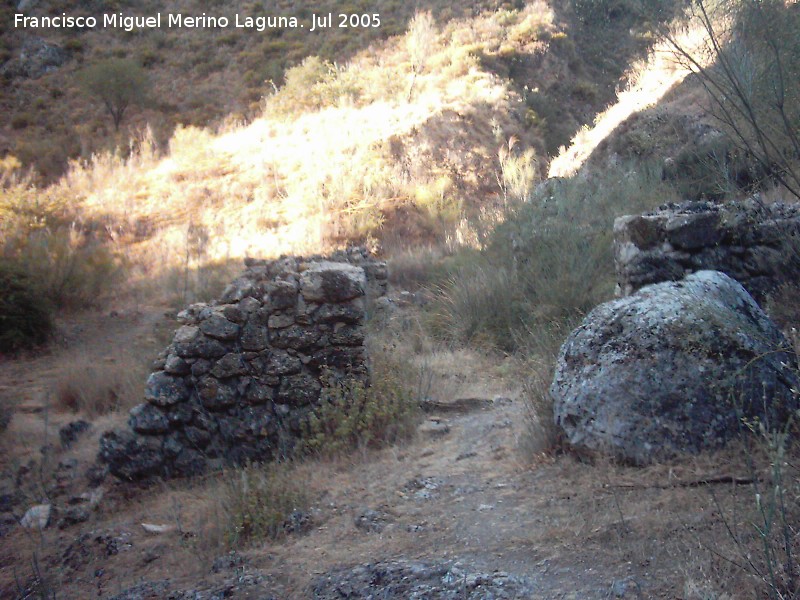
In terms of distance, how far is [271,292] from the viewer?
5910 mm

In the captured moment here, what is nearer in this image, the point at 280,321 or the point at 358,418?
the point at 358,418

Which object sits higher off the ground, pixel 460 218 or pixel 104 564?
pixel 460 218

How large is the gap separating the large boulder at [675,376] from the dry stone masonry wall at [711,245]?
228 cm

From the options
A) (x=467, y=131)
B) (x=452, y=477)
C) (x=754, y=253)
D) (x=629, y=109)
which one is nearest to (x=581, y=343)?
(x=452, y=477)

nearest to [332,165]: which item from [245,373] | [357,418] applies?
[245,373]

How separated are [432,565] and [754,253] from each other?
4.87m

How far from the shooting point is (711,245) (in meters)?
6.73

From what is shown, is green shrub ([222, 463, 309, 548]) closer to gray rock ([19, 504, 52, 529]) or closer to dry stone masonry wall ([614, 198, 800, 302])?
gray rock ([19, 504, 52, 529])

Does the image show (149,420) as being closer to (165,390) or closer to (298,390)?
(165,390)

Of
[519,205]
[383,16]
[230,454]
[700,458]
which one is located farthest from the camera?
[383,16]

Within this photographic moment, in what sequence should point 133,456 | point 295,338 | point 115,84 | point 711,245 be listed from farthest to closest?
point 115,84
point 711,245
point 295,338
point 133,456

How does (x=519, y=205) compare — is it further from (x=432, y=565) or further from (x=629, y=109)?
(x=432, y=565)

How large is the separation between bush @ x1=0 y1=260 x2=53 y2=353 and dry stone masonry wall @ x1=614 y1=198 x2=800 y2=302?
9.12 m

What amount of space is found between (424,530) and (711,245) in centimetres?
444
